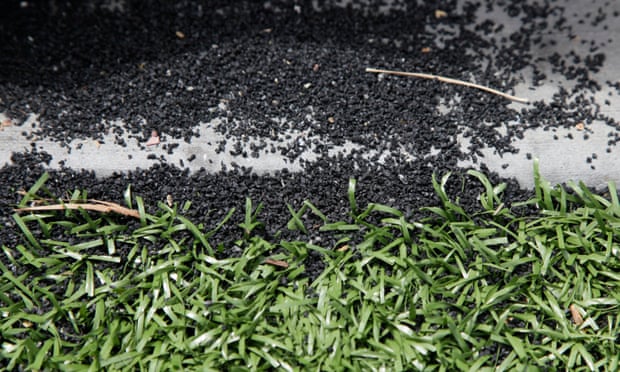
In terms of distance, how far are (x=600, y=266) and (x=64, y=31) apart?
3109mm

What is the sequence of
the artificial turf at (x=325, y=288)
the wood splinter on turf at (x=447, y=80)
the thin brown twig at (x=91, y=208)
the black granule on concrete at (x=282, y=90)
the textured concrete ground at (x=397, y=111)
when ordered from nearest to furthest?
the artificial turf at (x=325, y=288) → the thin brown twig at (x=91, y=208) → the black granule on concrete at (x=282, y=90) → the textured concrete ground at (x=397, y=111) → the wood splinter on turf at (x=447, y=80)

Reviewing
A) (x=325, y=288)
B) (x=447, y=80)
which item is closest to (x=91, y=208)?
(x=325, y=288)

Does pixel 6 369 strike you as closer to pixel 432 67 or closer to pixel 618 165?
pixel 432 67

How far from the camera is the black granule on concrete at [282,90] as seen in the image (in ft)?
8.93

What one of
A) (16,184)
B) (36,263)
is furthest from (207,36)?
(36,263)

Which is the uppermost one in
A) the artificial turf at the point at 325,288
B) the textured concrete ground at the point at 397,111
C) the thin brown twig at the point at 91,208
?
the textured concrete ground at the point at 397,111

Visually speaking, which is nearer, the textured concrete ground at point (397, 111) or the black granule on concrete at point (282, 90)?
the black granule on concrete at point (282, 90)

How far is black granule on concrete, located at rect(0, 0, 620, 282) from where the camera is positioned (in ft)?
8.93

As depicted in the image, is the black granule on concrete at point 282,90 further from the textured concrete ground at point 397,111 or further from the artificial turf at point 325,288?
the artificial turf at point 325,288

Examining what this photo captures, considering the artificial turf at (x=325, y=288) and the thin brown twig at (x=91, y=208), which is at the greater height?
the thin brown twig at (x=91, y=208)

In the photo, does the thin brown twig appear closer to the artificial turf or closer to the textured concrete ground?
the artificial turf

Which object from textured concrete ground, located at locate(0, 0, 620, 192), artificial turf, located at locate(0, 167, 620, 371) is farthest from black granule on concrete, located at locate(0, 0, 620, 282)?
artificial turf, located at locate(0, 167, 620, 371)

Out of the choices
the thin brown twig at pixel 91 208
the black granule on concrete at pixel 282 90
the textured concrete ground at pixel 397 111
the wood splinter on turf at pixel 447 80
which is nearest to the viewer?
the thin brown twig at pixel 91 208

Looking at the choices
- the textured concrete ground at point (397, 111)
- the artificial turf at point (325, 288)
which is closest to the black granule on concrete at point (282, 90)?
the textured concrete ground at point (397, 111)
